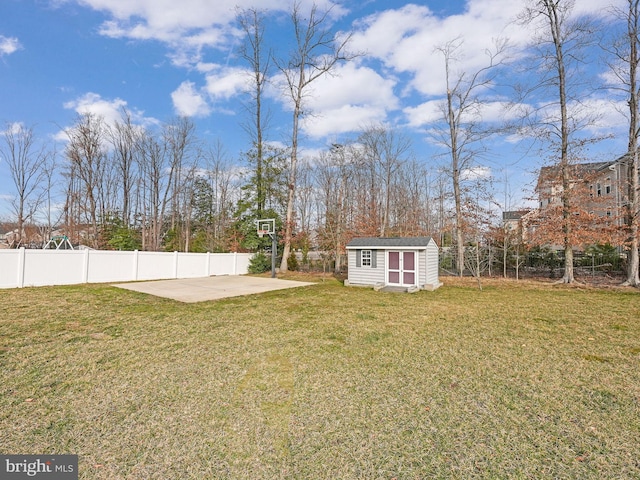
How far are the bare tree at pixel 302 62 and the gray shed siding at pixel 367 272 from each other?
5.39 meters

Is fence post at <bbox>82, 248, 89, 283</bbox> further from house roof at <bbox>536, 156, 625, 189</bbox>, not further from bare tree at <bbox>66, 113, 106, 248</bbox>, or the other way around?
house roof at <bbox>536, 156, 625, 189</bbox>

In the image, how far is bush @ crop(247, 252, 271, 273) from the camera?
1661 cm

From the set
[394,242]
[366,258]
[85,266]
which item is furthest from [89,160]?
[394,242]

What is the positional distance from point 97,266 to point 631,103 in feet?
65.4

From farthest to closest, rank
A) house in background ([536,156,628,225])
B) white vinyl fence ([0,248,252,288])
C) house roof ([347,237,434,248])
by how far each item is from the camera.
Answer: house in background ([536,156,628,225]) → house roof ([347,237,434,248]) → white vinyl fence ([0,248,252,288])

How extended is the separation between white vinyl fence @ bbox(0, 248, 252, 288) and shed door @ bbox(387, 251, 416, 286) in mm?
8784

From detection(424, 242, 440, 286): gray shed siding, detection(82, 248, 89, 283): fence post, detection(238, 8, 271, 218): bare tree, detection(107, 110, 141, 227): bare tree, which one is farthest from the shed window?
detection(107, 110, 141, 227): bare tree

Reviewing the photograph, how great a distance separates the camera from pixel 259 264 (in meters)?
16.6

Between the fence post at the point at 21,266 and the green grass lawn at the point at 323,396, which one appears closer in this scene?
the green grass lawn at the point at 323,396

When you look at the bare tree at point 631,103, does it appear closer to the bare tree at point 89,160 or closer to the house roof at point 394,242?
the house roof at point 394,242

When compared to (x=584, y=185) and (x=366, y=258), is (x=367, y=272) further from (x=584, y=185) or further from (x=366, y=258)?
(x=584, y=185)

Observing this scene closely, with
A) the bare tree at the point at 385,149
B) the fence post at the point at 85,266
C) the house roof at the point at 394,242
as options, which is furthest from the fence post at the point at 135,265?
the bare tree at the point at 385,149

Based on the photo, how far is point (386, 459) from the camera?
1.99 m

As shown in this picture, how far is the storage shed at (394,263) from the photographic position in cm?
1020
